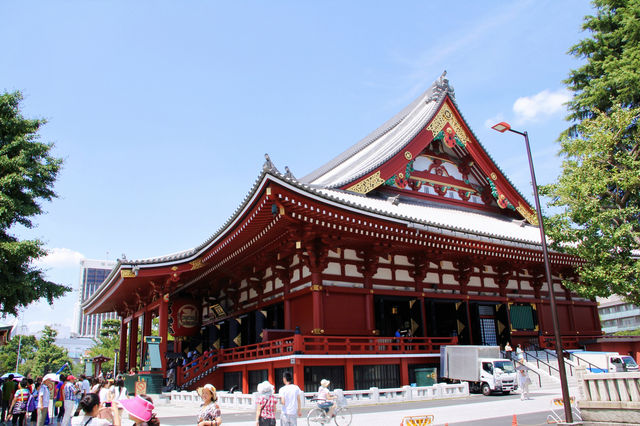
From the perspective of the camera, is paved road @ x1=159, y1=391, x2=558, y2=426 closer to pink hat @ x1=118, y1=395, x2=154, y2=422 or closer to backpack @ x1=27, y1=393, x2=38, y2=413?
backpack @ x1=27, y1=393, x2=38, y2=413

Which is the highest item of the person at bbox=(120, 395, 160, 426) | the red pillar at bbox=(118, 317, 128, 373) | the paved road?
the red pillar at bbox=(118, 317, 128, 373)

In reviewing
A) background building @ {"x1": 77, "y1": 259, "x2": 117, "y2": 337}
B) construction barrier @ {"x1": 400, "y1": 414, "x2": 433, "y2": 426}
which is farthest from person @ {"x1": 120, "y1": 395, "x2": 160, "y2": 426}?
background building @ {"x1": 77, "y1": 259, "x2": 117, "y2": 337}

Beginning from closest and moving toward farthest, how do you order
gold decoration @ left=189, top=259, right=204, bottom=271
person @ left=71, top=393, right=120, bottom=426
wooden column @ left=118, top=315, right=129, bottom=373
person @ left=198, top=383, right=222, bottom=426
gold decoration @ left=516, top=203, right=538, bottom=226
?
person @ left=71, top=393, right=120, bottom=426 → person @ left=198, top=383, right=222, bottom=426 → gold decoration @ left=189, top=259, right=204, bottom=271 → gold decoration @ left=516, top=203, right=538, bottom=226 → wooden column @ left=118, top=315, right=129, bottom=373

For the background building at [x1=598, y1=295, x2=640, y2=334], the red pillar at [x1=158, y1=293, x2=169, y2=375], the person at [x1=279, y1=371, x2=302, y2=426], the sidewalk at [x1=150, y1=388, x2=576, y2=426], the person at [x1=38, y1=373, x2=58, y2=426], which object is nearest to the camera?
the person at [x1=279, y1=371, x2=302, y2=426]

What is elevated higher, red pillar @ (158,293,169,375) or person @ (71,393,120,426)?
red pillar @ (158,293,169,375)

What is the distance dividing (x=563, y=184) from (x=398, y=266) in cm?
725

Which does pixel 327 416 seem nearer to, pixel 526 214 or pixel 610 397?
pixel 610 397

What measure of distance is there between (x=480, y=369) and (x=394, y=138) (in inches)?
529

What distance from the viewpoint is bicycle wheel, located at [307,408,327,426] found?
1145 cm

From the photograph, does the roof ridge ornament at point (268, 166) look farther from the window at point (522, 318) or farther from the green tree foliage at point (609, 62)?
the green tree foliage at point (609, 62)

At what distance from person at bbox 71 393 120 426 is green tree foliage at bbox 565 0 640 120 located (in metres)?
25.9

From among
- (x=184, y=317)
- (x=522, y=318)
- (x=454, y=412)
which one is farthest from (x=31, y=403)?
(x=522, y=318)

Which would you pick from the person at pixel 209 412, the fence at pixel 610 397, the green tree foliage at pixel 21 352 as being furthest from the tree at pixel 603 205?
the green tree foliage at pixel 21 352

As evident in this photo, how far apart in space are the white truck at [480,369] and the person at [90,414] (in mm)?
14274
